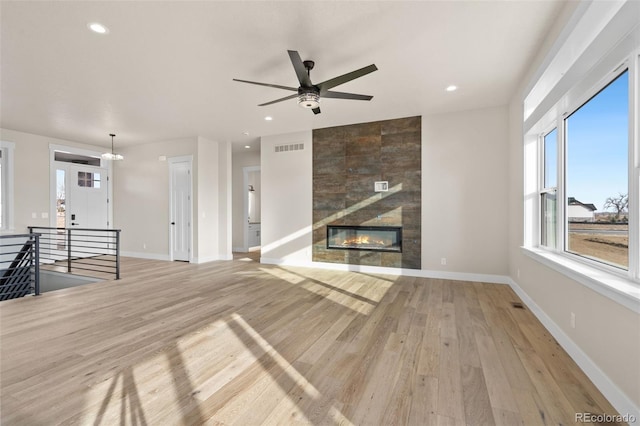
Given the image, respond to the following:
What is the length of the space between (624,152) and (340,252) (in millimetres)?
4335

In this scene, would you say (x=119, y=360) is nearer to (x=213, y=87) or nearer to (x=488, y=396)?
(x=488, y=396)

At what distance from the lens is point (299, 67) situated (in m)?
2.59

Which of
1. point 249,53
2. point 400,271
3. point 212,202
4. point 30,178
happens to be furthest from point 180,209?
point 400,271

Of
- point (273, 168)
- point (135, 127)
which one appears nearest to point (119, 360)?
point (273, 168)

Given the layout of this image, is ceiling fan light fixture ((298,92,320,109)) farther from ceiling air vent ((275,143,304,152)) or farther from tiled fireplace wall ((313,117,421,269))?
ceiling air vent ((275,143,304,152))

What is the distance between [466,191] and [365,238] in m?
2.03

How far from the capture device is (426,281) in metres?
4.71

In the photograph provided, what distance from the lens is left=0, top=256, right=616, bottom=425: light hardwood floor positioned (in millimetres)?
1600

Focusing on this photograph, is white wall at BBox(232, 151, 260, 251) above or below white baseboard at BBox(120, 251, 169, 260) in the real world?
above

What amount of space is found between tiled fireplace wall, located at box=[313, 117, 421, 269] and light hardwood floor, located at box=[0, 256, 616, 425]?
166 centimetres

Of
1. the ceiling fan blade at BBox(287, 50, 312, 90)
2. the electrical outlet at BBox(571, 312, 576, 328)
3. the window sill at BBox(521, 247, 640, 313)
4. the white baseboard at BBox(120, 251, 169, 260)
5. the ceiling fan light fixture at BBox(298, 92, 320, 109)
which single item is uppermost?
the ceiling fan blade at BBox(287, 50, 312, 90)

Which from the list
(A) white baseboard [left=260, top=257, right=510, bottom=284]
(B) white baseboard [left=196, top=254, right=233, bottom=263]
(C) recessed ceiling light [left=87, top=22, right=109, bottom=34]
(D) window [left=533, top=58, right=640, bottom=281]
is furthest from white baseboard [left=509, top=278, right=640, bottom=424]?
(B) white baseboard [left=196, top=254, right=233, bottom=263]

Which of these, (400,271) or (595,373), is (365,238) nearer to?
(400,271)

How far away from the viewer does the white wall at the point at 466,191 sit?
4.58 metres
